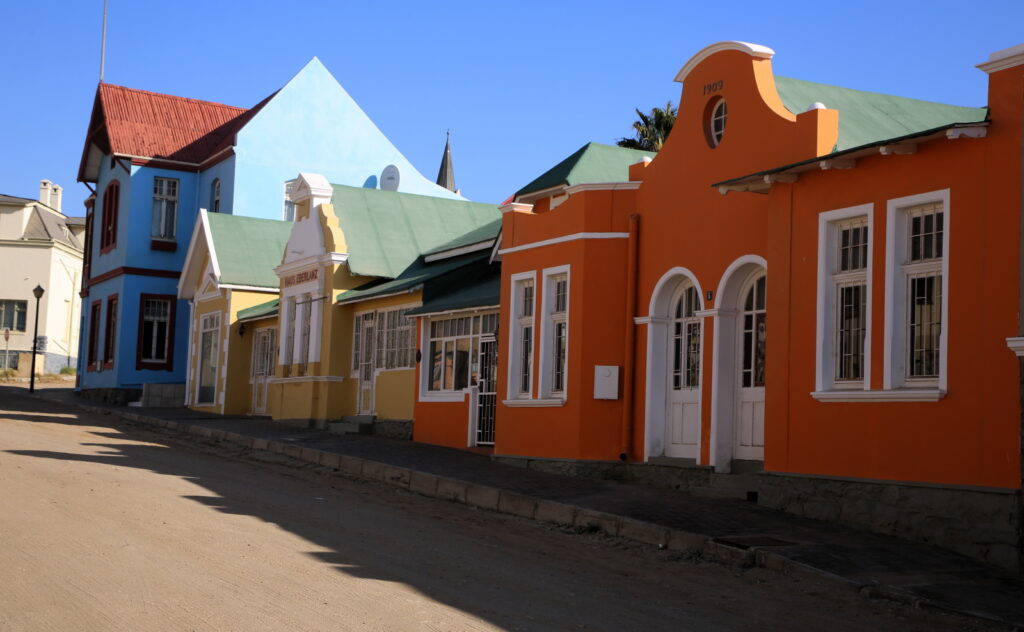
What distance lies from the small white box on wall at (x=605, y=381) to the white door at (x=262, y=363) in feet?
50.2

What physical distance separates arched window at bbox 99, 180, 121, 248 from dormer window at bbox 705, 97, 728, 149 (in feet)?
88.0

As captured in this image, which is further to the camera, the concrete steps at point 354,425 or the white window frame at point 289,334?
the white window frame at point 289,334

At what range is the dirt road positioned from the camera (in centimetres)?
799

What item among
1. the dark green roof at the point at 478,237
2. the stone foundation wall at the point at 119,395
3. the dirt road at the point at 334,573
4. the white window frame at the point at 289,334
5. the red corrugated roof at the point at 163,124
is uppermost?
the red corrugated roof at the point at 163,124

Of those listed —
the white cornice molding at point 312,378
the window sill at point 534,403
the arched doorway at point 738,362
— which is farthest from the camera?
the white cornice molding at point 312,378

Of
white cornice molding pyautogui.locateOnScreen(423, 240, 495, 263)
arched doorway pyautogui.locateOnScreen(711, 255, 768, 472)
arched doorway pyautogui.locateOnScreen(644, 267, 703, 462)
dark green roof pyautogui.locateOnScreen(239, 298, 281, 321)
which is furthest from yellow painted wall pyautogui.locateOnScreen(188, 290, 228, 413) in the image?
arched doorway pyautogui.locateOnScreen(711, 255, 768, 472)

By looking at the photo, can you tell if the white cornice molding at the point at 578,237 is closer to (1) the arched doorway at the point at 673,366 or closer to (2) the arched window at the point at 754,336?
(1) the arched doorway at the point at 673,366

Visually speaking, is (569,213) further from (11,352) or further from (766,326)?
(11,352)

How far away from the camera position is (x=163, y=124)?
1521 inches

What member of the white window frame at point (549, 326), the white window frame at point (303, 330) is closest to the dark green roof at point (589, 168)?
the white window frame at point (549, 326)

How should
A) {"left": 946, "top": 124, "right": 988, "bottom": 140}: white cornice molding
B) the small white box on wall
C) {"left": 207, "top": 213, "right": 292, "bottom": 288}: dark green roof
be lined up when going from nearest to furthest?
{"left": 946, "top": 124, "right": 988, "bottom": 140}: white cornice molding
the small white box on wall
{"left": 207, "top": 213, "right": 292, "bottom": 288}: dark green roof

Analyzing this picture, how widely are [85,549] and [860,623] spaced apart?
6.27 m

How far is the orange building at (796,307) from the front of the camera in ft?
36.7

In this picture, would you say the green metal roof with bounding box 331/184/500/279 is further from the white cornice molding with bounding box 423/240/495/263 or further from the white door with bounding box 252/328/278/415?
the white door with bounding box 252/328/278/415
